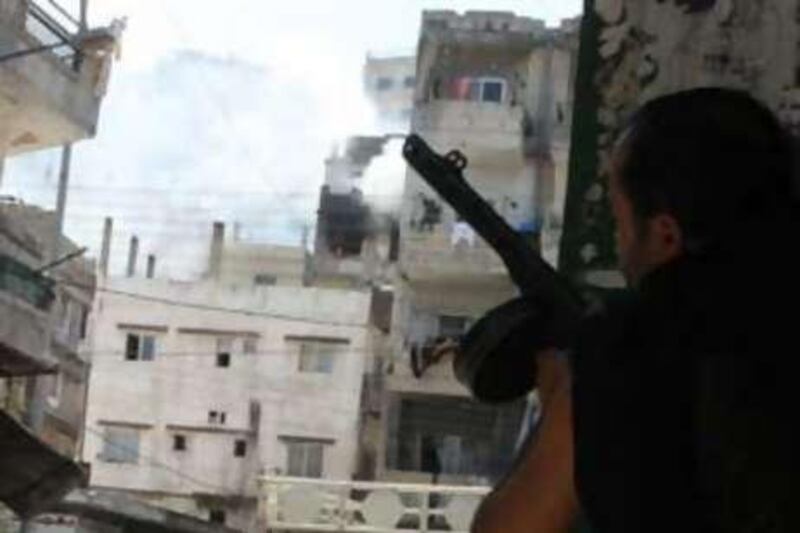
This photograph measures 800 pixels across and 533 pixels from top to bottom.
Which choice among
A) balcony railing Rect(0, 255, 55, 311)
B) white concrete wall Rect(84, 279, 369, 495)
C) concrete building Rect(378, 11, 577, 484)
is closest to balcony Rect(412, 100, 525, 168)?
concrete building Rect(378, 11, 577, 484)

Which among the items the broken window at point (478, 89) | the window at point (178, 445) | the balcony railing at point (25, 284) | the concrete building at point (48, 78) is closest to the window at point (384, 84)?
the window at point (178, 445)

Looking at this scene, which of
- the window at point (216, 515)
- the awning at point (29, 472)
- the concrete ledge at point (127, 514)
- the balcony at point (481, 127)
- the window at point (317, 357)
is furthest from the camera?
the window at point (317, 357)

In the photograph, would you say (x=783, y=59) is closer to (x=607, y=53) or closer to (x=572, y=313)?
(x=607, y=53)

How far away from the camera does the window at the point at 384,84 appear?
49156mm

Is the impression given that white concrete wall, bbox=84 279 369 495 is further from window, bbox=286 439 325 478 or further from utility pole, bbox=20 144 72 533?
utility pole, bbox=20 144 72 533

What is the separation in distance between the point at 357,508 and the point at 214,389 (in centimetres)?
1684

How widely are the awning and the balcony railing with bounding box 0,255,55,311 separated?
13.7ft

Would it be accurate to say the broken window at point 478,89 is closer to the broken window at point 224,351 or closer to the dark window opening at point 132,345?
the broken window at point 224,351

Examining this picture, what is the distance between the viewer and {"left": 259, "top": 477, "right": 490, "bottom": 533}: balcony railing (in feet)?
47.6

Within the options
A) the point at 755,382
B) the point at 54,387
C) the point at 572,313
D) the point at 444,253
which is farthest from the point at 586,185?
the point at 54,387

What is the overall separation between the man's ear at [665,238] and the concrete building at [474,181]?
2362cm

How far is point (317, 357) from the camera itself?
31422 millimetres

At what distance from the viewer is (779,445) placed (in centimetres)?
118

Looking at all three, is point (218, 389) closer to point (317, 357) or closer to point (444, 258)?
point (317, 357)
